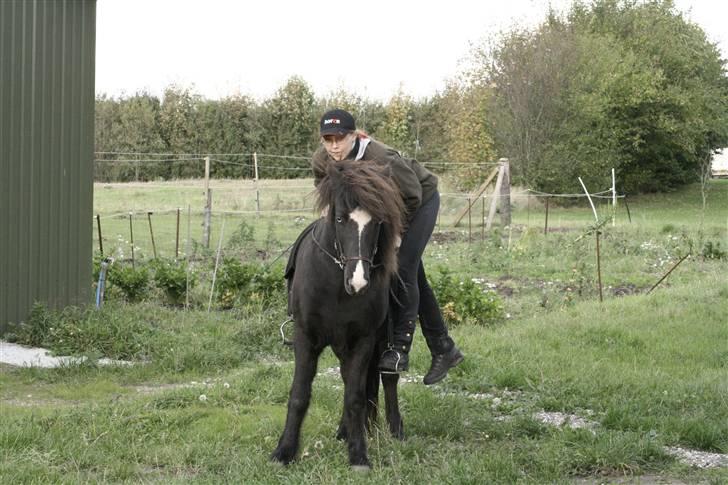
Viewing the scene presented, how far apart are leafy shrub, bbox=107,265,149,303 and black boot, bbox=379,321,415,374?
5.39 m

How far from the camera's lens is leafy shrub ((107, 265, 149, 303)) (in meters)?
9.81

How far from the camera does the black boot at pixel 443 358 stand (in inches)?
215

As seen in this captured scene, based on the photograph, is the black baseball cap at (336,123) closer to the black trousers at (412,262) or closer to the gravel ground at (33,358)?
the black trousers at (412,262)

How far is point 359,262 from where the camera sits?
14.0ft

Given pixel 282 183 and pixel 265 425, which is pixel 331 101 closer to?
pixel 282 183

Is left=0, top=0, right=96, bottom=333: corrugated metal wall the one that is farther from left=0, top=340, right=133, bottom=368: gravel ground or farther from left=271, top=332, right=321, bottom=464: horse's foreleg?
left=271, top=332, right=321, bottom=464: horse's foreleg

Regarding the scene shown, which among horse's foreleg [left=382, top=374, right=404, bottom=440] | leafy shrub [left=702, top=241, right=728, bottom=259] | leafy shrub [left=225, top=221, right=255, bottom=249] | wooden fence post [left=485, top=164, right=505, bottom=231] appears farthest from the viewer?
wooden fence post [left=485, top=164, right=505, bottom=231]

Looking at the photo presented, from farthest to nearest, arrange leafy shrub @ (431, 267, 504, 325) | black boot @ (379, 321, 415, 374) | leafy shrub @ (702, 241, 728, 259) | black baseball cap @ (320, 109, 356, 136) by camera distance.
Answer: leafy shrub @ (702, 241, 728, 259) → leafy shrub @ (431, 267, 504, 325) → black boot @ (379, 321, 415, 374) → black baseball cap @ (320, 109, 356, 136)

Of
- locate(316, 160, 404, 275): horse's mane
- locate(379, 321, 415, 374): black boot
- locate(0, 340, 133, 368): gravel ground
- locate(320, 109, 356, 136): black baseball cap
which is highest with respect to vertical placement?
locate(320, 109, 356, 136): black baseball cap

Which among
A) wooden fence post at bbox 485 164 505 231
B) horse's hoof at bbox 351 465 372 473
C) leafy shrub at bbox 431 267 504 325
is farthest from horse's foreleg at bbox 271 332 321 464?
wooden fence post at bbox 485 164 505 231

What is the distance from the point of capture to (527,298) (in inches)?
422

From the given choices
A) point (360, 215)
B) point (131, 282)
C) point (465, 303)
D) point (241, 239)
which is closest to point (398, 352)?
point (360, 215)

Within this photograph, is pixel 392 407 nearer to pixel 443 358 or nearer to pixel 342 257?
pixel 443 358

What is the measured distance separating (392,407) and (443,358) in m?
0.51
